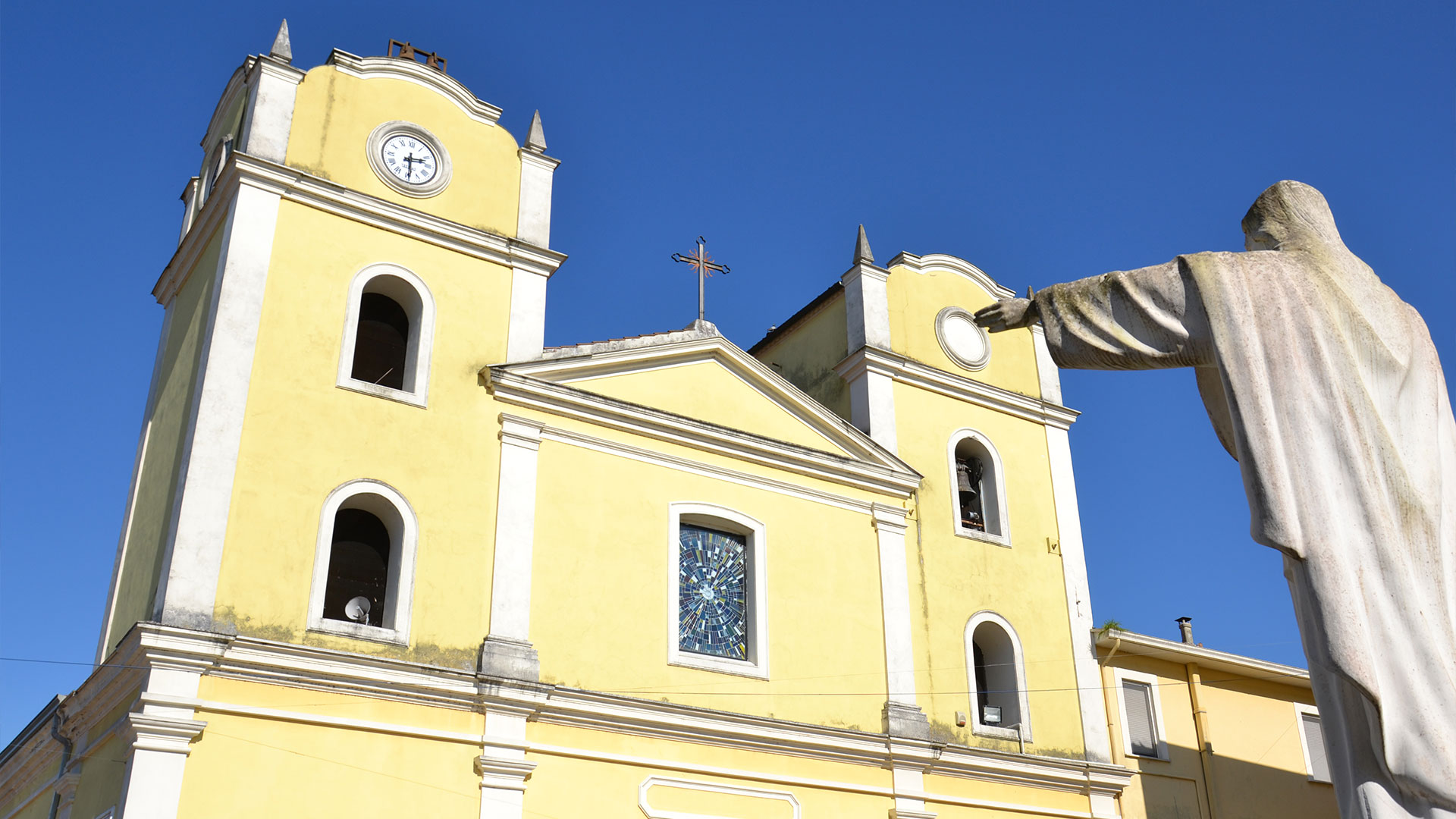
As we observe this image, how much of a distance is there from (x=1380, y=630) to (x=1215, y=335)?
3.88 ft

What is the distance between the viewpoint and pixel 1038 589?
17203mm

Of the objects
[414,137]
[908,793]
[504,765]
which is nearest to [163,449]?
[414,137]

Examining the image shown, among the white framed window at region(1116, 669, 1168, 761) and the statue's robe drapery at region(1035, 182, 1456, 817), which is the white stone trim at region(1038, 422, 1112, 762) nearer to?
the white framed window at region(1116, 669, 1168, 761)

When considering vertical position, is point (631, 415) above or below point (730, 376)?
below

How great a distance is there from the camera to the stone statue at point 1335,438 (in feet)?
13.3

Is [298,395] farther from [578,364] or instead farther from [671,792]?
[671,792]

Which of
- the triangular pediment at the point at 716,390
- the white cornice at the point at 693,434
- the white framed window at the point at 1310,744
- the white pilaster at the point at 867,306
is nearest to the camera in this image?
the white cornice at the point at 693,434

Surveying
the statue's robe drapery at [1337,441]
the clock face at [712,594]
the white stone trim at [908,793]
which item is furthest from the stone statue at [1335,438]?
the white stone trim at [908,793]

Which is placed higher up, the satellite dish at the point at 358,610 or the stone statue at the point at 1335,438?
the satellite dish at the point at 358,610

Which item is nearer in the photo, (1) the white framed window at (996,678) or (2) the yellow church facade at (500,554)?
(2) the yellow church facade at (500,554)

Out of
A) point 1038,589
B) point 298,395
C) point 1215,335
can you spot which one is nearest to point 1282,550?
point 1215,335

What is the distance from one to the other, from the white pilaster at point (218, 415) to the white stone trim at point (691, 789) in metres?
4.63

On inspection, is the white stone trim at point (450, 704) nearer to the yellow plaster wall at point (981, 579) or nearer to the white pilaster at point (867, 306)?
the yellow plaster wall at point (981, 579)

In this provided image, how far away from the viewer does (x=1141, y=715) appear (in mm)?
17250
